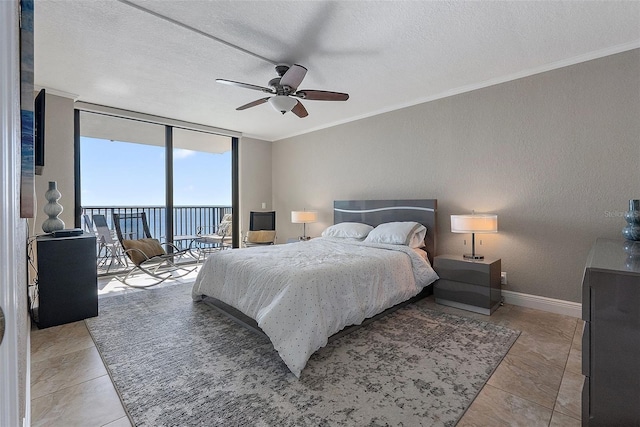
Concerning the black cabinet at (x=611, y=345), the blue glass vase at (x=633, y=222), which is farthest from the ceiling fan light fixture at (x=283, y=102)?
the blue glass vase at (x=633, y=222)

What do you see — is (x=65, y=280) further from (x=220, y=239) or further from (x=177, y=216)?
(x=177, y=216)

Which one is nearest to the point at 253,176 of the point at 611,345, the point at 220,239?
the point at 220,239

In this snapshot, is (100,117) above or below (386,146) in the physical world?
above

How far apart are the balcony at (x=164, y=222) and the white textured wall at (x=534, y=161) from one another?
4298 mm

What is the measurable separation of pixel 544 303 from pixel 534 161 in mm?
1544

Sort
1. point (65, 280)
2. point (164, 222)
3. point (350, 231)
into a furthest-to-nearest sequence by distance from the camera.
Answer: point (164, 222)
point (350, 231)
point (65, 280)

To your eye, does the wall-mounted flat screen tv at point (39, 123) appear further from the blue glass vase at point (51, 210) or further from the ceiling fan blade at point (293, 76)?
the ceiling fan blade at point (293, 76)

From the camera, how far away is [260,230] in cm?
580

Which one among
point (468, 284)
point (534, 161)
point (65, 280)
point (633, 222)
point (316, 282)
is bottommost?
point (468, 284)

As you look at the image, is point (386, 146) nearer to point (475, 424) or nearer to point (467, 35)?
point (467, 35)

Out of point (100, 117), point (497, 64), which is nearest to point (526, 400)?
point (497, 64)

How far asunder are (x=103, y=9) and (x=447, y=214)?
403cm

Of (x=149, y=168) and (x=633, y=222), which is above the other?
(x=149, y=168)

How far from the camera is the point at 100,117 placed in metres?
4.80
